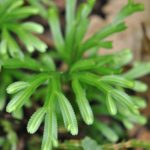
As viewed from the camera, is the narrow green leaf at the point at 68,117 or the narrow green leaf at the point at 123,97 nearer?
the narrow green leaf at the point at 68,117

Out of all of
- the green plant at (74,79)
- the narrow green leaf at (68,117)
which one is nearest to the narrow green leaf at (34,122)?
the green plant at (74,79)

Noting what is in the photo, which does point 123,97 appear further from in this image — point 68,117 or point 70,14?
point 70,14

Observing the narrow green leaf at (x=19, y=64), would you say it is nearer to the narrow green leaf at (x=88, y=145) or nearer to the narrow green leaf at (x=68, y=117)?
the narrow green leaf at (x=68, y=117)

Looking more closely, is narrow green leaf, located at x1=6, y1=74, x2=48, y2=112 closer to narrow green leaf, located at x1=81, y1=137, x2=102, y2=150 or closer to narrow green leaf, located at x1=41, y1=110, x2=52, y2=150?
narrow green leaf, located at x1=41, y1=110, x2=52, y2=150

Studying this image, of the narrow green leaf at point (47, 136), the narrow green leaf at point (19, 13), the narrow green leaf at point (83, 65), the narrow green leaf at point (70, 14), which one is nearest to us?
the narrow green leaf at point (47, 136)

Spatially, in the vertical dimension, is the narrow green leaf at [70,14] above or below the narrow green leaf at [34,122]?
above

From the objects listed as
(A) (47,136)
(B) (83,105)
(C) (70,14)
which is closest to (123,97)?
(B) (83,105)

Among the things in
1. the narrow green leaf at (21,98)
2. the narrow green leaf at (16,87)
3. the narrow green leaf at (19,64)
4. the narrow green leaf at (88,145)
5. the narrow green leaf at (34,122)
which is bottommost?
the narrow green leaf at (88,145)

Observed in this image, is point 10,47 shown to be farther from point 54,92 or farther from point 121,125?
point 121,125
